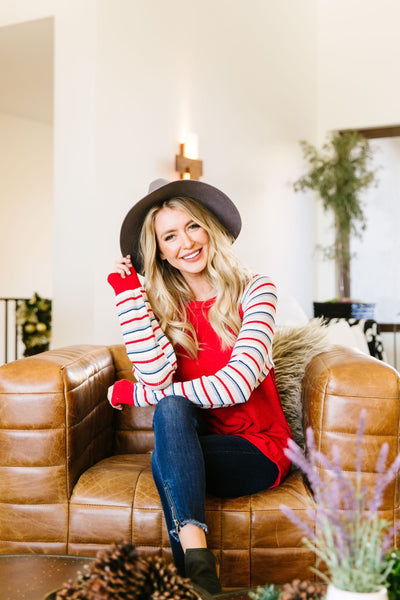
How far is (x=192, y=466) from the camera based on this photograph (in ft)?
4.84

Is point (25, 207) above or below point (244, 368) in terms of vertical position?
above

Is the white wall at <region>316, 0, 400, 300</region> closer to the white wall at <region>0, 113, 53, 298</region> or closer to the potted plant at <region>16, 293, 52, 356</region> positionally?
the white wall at <region>0, 113, 53, 298</region>

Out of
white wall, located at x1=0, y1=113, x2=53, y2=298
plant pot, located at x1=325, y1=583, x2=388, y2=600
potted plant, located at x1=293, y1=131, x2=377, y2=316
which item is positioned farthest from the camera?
white wall, located at x1=0, y1=113, x2=53, y2=298

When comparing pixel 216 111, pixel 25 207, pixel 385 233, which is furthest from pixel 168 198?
pixel 25 207

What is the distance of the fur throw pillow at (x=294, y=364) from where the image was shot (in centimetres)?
195

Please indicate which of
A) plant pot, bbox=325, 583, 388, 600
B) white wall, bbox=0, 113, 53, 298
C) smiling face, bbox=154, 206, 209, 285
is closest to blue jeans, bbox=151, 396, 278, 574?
smiling face, bbox=154, 206, 209, 285

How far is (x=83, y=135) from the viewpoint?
298 cm

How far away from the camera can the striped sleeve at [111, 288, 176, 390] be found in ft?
5.80

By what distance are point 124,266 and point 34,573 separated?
1010mm

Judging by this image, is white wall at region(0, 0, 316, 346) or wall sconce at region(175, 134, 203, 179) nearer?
white wall at region(0, 0, 316, 346)

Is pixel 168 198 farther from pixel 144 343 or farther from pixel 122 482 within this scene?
pixel 122 482

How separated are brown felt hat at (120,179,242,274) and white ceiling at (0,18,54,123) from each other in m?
1.89

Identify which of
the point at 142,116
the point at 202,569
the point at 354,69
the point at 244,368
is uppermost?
the point at 354,69

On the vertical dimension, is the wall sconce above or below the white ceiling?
below
